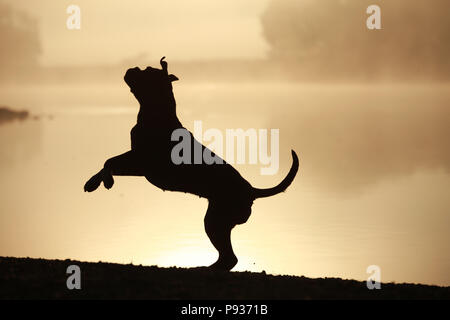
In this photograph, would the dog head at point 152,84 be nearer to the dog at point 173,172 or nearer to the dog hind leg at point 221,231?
the dog at point 173,172

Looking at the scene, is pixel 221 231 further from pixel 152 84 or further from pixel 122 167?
pixel 152 84

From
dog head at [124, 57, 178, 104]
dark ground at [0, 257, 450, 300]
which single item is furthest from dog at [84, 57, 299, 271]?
dark ground at [0, 257, 450, 300]

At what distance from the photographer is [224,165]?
10.1m

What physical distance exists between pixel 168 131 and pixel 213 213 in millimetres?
1228

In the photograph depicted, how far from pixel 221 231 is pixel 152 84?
2.16m

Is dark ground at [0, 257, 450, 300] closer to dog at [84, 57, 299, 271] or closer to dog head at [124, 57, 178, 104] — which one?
dog at [84, 57, 299, 271]

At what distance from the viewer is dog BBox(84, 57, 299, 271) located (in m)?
10.1

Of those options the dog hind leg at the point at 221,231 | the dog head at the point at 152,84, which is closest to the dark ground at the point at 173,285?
the dog hind leg at the point at 221,231

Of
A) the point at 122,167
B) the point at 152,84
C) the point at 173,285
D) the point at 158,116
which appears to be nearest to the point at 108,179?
the point at 122,167

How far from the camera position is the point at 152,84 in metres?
10.7

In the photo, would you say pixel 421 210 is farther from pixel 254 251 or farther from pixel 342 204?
pixel 254 251

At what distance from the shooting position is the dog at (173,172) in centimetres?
1007
